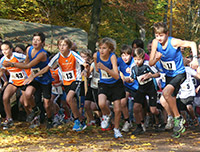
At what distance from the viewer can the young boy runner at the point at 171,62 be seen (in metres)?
6.74

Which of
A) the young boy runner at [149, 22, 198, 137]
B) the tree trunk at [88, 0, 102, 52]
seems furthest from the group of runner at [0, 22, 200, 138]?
the tree trunk at [88, 0, 102, 52]

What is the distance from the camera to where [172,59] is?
6.80m

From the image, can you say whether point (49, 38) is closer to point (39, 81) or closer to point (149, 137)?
point (39, 81)

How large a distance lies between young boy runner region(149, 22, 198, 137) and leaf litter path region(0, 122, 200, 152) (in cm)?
45

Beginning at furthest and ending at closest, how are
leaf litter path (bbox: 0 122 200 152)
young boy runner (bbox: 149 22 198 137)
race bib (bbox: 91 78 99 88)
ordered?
race bib (bbox: 91 78 99 88)
young boy runner (bbox: 149 22 198 137)
leaf litter path (bbox: 0 122 200 152)

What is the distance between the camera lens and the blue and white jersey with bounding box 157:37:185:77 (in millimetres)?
6785

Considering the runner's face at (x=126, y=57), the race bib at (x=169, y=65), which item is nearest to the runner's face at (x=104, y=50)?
the race bib at (x=169, y=65)

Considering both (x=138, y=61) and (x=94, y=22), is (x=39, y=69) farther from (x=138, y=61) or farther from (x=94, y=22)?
(x=94, y=22)

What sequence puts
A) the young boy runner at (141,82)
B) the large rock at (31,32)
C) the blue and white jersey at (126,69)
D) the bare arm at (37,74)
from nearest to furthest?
the young boy runner at (141,82)
the bare arm at (37,74)
the blue and white jersey at (126,69)
the large rock at (31,32)

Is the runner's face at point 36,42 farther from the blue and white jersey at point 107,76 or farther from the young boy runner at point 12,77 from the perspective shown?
the blue and white jersey at point 107,76

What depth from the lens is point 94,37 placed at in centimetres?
1616

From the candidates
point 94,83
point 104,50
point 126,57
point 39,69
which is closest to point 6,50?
point 39,69

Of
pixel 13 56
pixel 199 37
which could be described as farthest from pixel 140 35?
pixel 13 56

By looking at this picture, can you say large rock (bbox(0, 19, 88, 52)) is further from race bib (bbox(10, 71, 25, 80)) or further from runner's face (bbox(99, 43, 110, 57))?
runner's face (bbox(99, 43, 110, 57))
